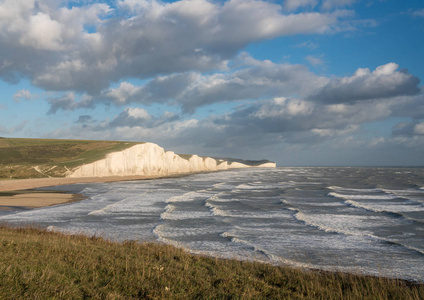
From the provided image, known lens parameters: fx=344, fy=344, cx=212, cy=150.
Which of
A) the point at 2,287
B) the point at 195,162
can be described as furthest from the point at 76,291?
the point at 195,162

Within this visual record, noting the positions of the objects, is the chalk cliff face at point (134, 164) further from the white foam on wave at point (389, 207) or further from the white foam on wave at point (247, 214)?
the white foam on wave at point (389, 207)

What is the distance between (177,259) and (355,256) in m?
7.47

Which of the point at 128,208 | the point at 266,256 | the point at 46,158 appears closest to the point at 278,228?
the point at 266,256

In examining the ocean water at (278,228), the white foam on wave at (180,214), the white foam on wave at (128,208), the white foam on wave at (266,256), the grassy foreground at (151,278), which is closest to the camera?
the grassy foreground at (151,278)

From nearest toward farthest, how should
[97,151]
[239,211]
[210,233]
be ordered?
[210,233], [239,211], [97,151]

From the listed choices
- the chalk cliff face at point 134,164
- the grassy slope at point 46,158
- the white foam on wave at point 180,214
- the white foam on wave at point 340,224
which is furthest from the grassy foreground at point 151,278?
the chalk cliff face at point 134,164

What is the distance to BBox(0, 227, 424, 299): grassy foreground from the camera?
6.96 metres

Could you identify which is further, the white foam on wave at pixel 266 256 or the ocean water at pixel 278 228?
the ocean water at pixel 278 228

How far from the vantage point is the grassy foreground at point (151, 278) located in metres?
6.96

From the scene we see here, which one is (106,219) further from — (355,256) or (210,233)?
(355,256)

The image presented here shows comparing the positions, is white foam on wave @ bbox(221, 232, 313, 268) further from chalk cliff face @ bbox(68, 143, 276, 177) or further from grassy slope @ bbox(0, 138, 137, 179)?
chalk cliff face @ bbox(68, 143, 276, 177)

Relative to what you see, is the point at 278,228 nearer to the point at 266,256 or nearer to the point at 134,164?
the point at 266,256

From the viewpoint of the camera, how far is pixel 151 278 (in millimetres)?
8180

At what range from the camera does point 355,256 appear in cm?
1373
